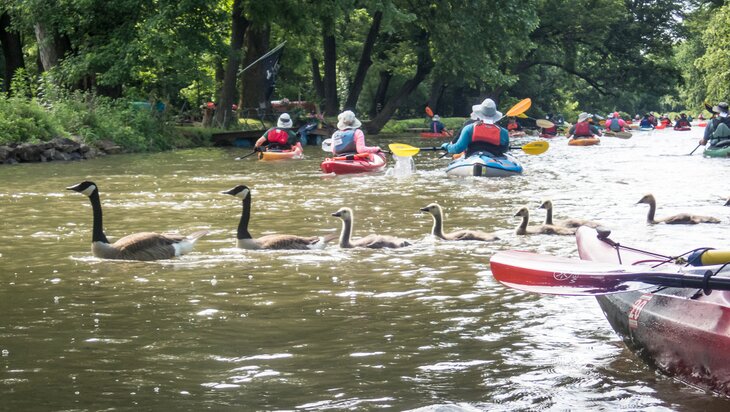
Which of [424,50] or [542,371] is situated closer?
[542,371]

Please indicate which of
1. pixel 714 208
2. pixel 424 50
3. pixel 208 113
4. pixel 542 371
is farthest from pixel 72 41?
pixel 542 371

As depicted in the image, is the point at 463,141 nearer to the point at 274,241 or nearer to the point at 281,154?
the point at 281,154

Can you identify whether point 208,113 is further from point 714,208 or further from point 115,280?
point 115,280

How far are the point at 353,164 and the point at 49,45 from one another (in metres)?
18.9

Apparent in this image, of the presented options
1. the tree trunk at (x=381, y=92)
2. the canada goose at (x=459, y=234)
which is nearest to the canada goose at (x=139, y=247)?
the canada goose at (x=459, y=234)

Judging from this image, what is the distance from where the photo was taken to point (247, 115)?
42875 mm

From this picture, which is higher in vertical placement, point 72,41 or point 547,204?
point 72,41

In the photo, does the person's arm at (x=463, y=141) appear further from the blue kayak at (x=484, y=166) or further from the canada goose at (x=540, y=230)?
the canada goose at (x=540, y=230)

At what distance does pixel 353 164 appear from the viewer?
918 inches

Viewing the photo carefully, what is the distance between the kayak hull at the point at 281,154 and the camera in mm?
28953

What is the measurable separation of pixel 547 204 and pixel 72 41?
92.1 ft

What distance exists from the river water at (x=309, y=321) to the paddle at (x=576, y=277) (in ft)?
1.92

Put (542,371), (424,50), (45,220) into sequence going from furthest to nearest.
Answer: (424,50), (45,220), (542,371)

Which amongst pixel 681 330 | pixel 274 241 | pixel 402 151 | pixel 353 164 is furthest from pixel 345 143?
pixel 681 330
